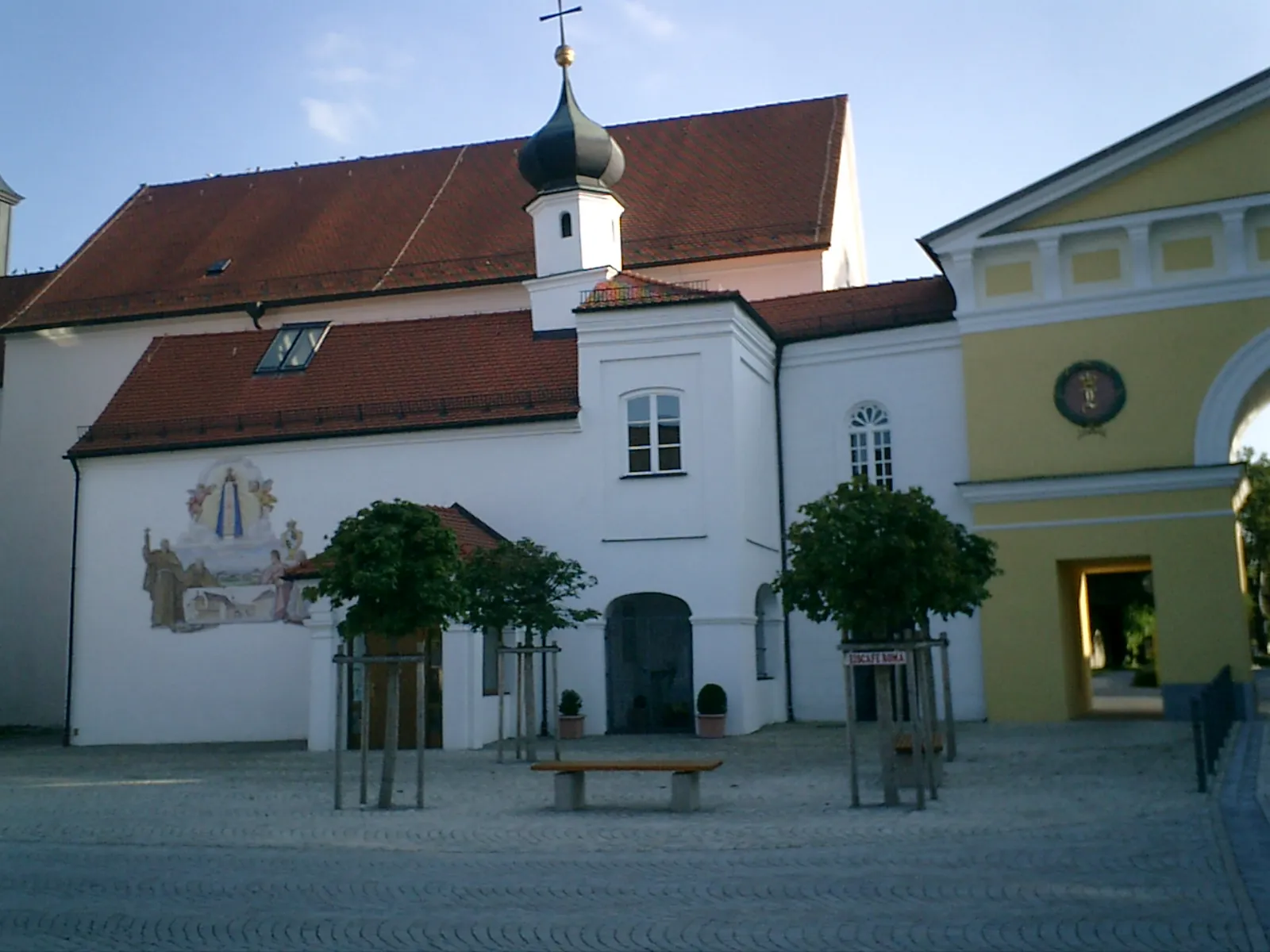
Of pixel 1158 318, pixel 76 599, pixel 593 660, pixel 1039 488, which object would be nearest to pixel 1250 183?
pixel 1158 318

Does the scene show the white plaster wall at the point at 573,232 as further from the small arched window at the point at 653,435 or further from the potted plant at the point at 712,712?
the potted plant at the point at 712,712

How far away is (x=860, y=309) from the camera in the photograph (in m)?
27.9

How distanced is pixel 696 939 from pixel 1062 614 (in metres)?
18.4

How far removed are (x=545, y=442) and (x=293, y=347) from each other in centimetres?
690

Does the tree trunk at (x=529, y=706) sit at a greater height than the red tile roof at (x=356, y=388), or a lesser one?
lesser

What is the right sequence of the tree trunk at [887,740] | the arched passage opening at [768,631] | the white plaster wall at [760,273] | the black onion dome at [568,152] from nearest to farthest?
the tree trunk at [887,740] < the arched passage opening at [768,631] < the black onion dome at [568,152] < the white plaster wall at [760,273]

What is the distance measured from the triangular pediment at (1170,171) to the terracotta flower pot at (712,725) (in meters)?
9.88

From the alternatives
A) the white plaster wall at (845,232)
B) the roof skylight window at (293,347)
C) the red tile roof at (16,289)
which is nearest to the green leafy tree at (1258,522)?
the white plaster wall at (845,232)

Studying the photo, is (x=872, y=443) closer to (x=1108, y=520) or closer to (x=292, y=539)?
(x=1108, y=520)

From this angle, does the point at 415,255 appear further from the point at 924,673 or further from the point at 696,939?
the point at 696,939

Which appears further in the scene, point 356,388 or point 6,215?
point 6,215

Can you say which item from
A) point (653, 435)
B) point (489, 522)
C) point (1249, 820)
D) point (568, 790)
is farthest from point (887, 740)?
point (489, 522)

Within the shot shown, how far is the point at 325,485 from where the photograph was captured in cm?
2816

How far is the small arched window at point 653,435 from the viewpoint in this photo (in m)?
26.3
